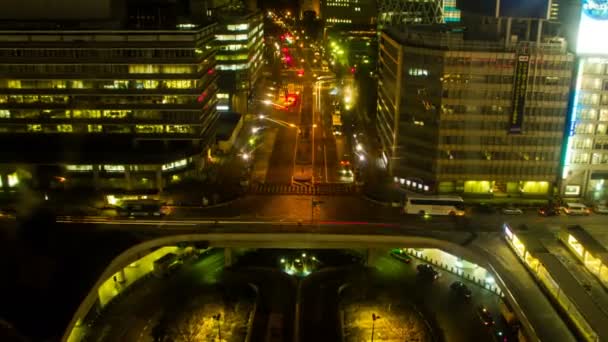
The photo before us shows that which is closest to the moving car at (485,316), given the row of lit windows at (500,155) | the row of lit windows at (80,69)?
the row of lit windows at (500,155)

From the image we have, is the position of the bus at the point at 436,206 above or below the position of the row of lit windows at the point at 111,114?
below

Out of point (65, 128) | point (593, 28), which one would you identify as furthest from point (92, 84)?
point (593, 28)

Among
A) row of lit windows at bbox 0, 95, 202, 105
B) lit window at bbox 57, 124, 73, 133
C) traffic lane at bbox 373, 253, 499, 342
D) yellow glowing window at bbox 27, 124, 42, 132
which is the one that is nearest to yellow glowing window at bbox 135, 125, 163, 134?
row of lit windows at bbox 0, 95, 202, 105

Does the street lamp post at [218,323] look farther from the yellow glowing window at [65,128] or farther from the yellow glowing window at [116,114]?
the yellow glowing window at [65,128]

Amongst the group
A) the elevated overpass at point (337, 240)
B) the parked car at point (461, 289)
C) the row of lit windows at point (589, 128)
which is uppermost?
the row of lit windows at point (589, 128)

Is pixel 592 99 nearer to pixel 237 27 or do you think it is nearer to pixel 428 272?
pixel 428 272

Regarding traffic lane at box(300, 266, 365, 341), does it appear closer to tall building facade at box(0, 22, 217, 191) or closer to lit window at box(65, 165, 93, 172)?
tall building facade at box(0, 22, 217, 191)

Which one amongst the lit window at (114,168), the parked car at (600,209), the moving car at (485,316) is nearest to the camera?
the moving car at (485,316)

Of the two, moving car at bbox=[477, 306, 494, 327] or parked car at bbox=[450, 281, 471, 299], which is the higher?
parked car at bbox=[450, 281, 471, 299]
